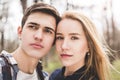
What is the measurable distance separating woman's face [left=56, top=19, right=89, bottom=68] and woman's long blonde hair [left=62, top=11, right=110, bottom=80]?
2 cm

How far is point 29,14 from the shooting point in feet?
5.76

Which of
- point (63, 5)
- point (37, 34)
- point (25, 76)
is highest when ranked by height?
point (63, 5)

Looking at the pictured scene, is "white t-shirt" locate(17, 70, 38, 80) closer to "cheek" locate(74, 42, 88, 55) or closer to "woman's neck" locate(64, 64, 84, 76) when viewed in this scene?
"woman's neck" locate(64, 64, 84, 76)

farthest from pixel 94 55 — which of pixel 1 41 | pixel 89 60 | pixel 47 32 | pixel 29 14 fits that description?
pixel 1 41

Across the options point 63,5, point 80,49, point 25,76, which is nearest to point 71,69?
point 80,49

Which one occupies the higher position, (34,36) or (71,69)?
(34,36)

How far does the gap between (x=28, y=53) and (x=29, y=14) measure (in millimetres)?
203

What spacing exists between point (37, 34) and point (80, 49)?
0.23 metres

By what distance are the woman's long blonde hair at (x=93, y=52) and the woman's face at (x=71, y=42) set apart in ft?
0.08

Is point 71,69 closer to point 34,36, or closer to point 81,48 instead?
point 81,48

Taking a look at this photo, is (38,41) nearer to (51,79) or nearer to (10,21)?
(51,79)

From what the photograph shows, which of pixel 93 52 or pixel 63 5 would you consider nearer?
pixel 93 52

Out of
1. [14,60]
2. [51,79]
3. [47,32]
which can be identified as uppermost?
[47,32]

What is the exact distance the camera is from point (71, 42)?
1681mm
